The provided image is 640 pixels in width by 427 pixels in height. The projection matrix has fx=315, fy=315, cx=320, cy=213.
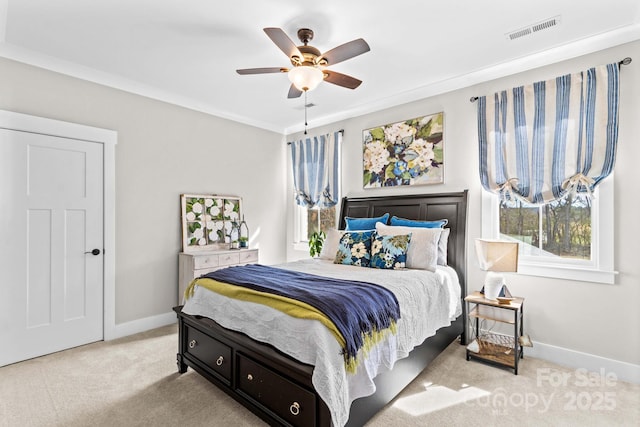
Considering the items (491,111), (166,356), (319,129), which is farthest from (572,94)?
(166,356)

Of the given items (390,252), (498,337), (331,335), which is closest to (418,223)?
(390,252)

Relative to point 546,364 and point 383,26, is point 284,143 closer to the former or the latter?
point 383,26

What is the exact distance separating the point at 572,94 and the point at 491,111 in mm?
642

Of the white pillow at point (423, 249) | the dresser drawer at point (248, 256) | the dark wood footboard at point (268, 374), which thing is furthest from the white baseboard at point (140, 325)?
the white pillow at point (423, 249)

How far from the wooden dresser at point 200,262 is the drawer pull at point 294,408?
2.36 m

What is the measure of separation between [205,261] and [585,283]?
379cm

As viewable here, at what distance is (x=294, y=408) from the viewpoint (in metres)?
1.74

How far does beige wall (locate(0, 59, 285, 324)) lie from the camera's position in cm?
302

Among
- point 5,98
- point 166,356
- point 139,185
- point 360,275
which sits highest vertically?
point 5,98

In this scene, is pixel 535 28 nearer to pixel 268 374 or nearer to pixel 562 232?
pixel 562 232

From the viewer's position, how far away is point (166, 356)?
2955 millimetres

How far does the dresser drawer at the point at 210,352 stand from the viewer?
2.21 meters

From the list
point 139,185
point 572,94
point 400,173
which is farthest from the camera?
point 400,173

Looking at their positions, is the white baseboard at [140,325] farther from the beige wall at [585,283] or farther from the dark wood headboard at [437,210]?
the beige wall at [585,283]
